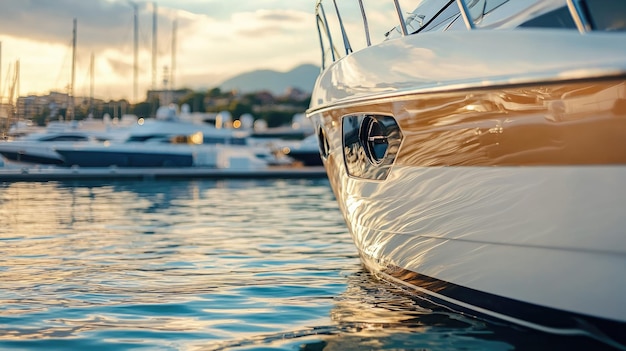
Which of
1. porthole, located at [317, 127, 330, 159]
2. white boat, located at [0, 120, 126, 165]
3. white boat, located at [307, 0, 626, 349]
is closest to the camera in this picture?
white boat, located at [307, 0, 626, 349]

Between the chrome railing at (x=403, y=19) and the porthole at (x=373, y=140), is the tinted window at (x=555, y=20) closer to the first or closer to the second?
the chrome railing at (x=403, y=19)

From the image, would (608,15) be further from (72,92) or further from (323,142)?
(72,92)

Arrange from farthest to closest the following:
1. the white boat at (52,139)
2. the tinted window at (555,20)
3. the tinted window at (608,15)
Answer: the white boat at (52,139) → the tinted window at (555,20) → the tinted window at (608,15)

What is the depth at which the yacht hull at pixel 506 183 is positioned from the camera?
3.48 metres

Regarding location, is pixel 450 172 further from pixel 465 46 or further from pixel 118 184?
pixel 118 184

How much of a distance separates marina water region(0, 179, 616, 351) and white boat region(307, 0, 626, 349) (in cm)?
30

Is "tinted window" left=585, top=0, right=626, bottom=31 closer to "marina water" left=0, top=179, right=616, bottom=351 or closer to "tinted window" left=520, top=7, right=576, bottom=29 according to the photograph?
"tinted window" left=520, top=7, right=576, bottom=29

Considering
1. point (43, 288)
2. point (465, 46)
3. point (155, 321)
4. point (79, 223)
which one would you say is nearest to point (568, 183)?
point (465, 46)

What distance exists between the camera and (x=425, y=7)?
623cm

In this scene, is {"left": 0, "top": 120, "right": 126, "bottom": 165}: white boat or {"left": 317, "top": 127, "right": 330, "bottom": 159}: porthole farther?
{"left": 0, "top": 120, "right": 126, "bottom": 165}: white boat

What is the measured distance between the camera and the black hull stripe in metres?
3.70

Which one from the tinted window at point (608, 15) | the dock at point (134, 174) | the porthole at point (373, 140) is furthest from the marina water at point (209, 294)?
the dock at point (134, 174)

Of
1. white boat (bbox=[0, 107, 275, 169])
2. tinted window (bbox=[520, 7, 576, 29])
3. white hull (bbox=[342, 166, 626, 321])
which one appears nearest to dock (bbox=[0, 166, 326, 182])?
white boat (bbox=[0, 107, 275, 169])

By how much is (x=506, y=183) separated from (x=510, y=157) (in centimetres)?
14
